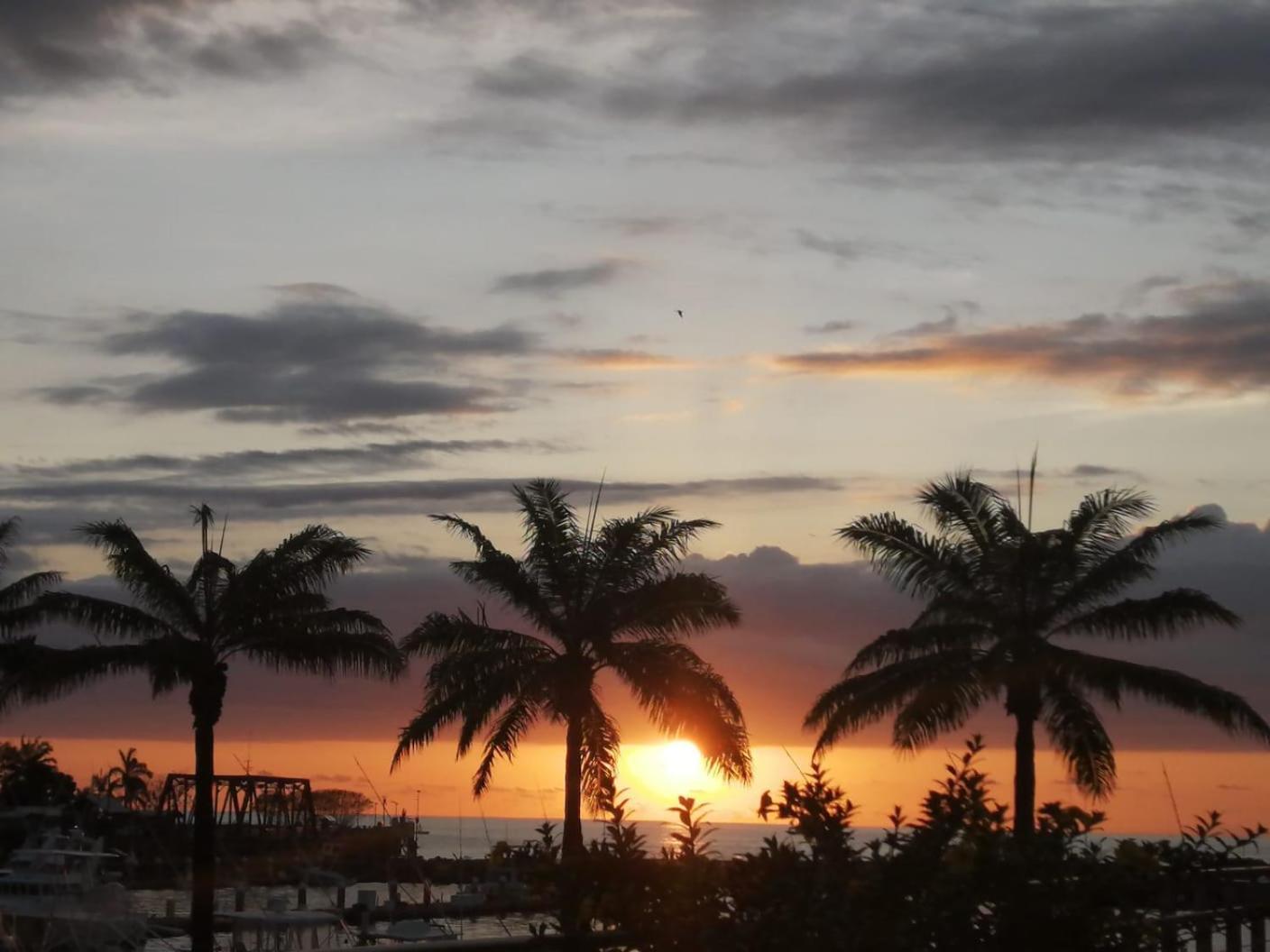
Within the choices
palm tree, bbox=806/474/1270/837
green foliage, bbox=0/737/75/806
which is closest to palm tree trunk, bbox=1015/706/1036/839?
palm tree, bbox=806/474/1270/837

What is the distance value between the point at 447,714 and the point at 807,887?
24.0 m

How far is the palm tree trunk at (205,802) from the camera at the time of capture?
28938mm

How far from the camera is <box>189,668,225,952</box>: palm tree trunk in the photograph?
1139 inches

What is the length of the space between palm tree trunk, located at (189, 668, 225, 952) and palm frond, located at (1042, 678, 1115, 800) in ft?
50.6

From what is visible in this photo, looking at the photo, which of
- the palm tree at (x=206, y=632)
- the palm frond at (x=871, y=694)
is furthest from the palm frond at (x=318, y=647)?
the palm frond at (x=871, y=694)

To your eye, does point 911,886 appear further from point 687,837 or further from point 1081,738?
point 1081,738

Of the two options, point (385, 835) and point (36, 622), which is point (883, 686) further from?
point (385, 835)

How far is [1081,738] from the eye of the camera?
28766 millimetres

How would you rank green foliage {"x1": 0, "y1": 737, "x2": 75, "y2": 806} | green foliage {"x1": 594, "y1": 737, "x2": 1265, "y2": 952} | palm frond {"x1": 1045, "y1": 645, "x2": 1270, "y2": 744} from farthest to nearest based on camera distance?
green foliage {"x1": 0, "y1": 737, "x2": 75, "y2": 806}
palm frond {"x1": 1045, "y1": 645, "x2": 1270, "y2": 744}
green foliage {"x1": 594, "y1": 737, "x2": 1265, "y2": 952}

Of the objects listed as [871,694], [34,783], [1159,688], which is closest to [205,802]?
[871,694]

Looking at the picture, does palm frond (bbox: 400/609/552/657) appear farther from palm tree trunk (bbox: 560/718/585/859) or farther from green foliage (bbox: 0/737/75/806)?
green foliage (bbox: 0/737/75/806)

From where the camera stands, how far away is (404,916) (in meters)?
61.7

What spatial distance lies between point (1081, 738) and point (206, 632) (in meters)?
16.4

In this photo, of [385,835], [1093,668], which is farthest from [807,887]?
[385,835]
